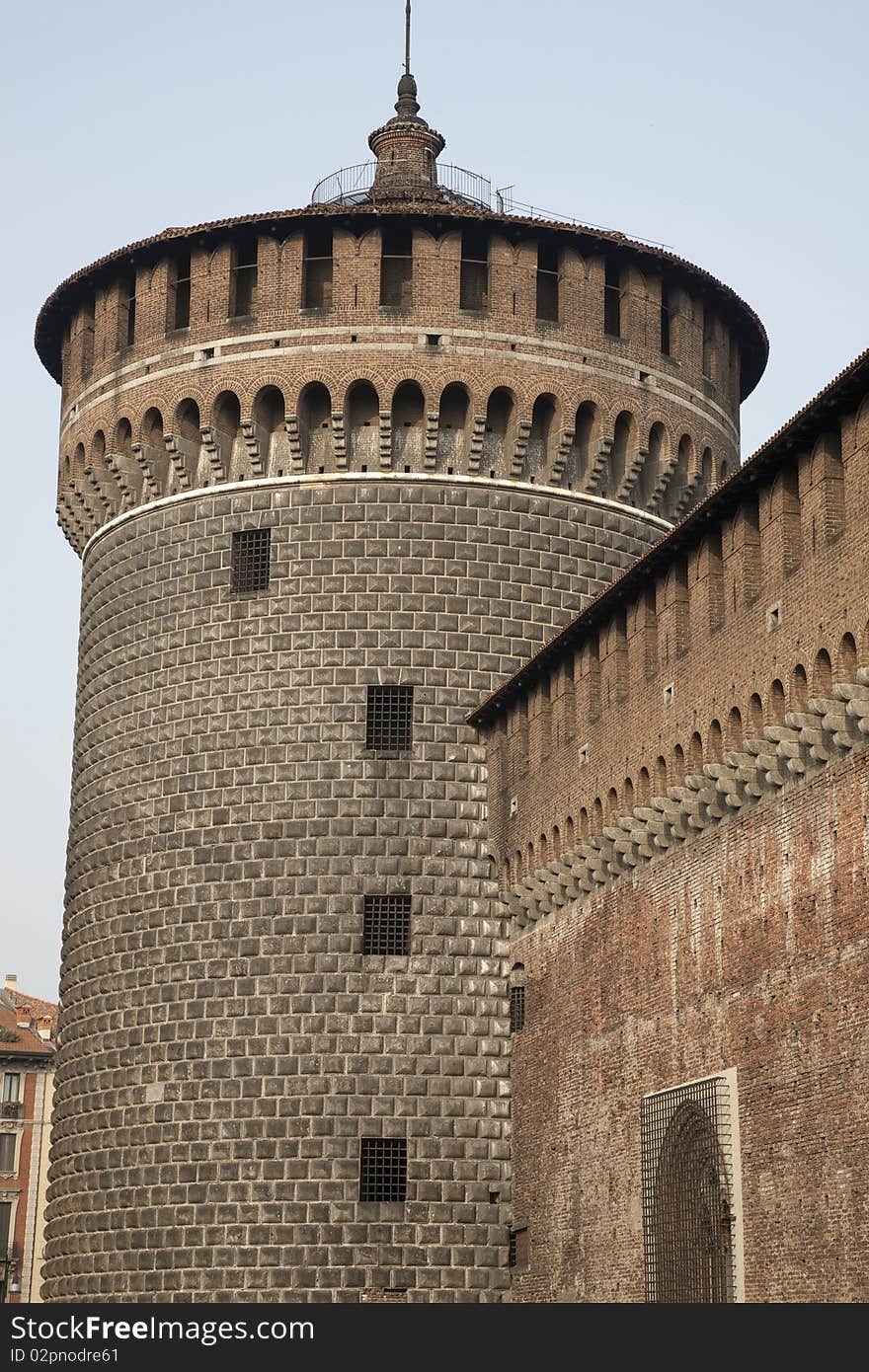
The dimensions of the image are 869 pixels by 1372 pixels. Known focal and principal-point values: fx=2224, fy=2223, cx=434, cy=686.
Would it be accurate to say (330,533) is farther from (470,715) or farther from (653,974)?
(653,974)

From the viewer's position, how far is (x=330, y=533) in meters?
33.3

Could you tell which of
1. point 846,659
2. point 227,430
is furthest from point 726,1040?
point 227,430

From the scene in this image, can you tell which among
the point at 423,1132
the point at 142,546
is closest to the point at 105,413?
the point at 142,546

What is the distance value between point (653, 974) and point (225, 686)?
29.5 ft

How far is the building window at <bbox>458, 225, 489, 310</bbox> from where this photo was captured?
34.4m

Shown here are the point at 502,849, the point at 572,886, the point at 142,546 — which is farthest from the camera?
the point at 142,546

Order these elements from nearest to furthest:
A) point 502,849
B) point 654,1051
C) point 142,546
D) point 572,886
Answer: point 654,1051
point 572,886
point 502,849
point 142,546

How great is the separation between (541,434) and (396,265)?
11.5 feet

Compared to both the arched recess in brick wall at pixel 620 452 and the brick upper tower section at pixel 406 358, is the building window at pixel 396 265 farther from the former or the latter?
the arched recess in brick wall at pixel 620 452

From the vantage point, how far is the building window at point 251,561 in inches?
1320

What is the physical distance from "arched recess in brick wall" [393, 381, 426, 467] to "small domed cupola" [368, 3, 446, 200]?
5344 mm

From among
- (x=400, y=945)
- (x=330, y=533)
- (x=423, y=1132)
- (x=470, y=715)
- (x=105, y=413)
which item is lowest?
(x=423, y=1132)

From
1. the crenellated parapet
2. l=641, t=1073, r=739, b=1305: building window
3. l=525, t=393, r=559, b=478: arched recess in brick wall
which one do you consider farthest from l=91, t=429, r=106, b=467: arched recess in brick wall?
l=641, t=1073, r=739, b=1305: building window

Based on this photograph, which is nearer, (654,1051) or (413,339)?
(654,1051)
